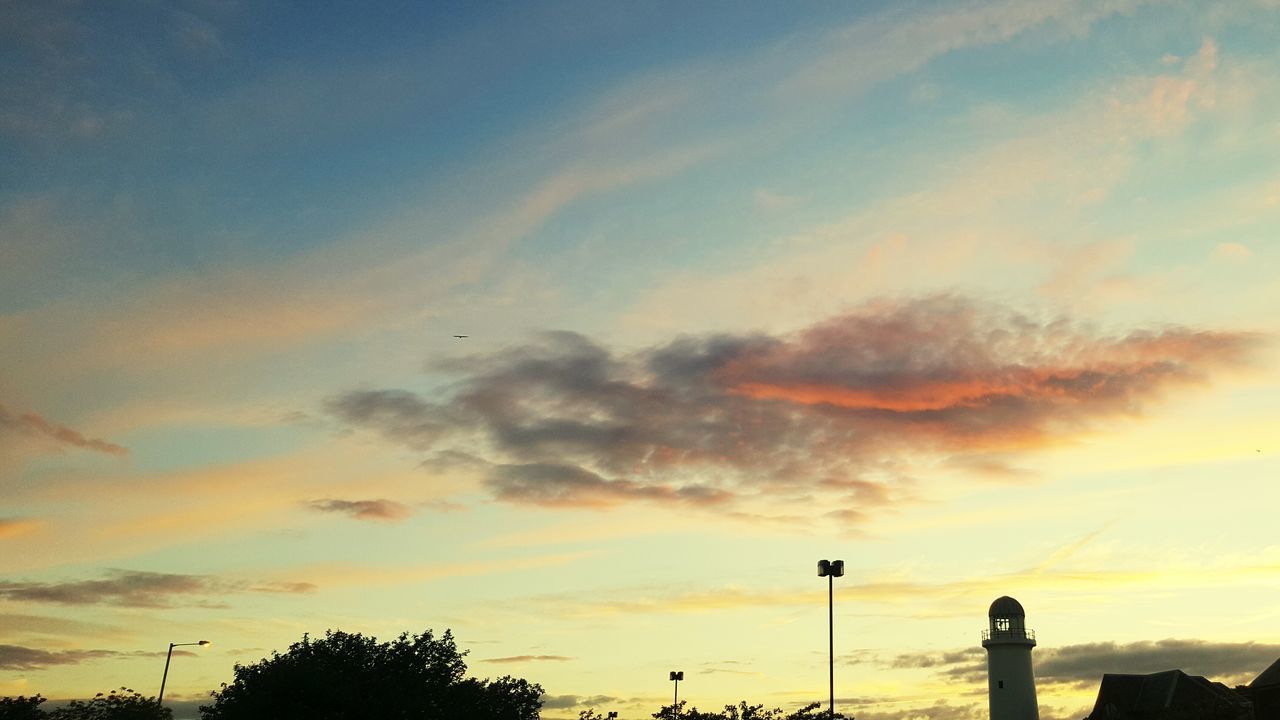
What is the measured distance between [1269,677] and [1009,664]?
2535 cm

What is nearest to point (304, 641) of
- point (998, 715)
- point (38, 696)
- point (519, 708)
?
point (519, 708)

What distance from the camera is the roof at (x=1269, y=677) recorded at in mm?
69875

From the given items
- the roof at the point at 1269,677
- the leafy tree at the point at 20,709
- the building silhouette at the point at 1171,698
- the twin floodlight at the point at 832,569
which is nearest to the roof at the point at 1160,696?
the building silhouette at the point at 1171,698

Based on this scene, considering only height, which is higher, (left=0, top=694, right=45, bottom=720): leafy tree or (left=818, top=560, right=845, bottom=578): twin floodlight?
(left=818, top=560, right=845, bottom=578): twin floodlight

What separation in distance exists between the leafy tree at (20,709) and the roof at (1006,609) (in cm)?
8012

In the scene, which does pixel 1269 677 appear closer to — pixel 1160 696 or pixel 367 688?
pixel 1160 696

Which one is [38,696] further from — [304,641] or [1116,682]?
[1116,682]

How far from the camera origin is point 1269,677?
232 feet

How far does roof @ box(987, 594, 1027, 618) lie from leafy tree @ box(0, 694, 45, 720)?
80117mm

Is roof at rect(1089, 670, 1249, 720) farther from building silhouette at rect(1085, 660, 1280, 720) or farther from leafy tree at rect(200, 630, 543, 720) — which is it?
leafy tree at rect(200, 630, 543, 720)

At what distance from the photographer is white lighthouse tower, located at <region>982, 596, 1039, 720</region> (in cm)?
9088

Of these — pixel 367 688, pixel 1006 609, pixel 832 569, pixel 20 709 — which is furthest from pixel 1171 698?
pixel 20 709

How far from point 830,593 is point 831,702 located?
25.0 ft

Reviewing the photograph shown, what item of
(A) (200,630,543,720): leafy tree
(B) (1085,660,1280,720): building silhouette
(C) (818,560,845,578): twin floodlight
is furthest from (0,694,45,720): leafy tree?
(B) (1085,660,1280,720): building silhouette
